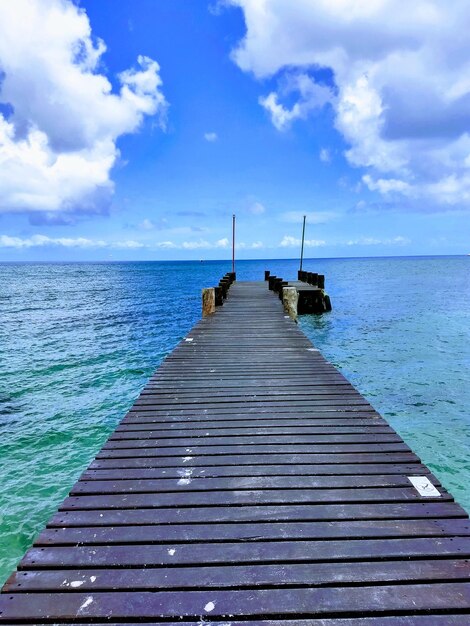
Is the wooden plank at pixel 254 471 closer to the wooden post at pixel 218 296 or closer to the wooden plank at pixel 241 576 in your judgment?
the wooden plank at pixel 241 576

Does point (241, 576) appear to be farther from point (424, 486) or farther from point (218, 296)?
point (218, 296)

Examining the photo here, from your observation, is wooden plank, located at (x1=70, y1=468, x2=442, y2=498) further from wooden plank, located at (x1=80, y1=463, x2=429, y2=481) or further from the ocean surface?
the ocean surface

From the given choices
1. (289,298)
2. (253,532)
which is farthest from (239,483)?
(289,298)

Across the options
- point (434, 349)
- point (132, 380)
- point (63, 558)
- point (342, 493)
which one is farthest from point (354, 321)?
point (63, 558)

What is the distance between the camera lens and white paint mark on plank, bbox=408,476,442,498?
Answer: 11.3 feet

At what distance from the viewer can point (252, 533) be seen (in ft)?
9.71

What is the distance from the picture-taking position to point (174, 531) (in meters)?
3.01

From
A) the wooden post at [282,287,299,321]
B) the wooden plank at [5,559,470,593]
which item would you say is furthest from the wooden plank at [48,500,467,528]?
the wooden post at [282,287,299,321]

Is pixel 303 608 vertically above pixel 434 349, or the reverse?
pixel 303 608

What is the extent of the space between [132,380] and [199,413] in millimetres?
A: 7902

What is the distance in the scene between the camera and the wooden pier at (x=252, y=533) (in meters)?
2.36

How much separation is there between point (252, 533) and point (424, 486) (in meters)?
1.82

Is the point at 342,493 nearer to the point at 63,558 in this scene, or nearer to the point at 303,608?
the point at 303,608

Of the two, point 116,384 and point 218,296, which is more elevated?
point 218,296
